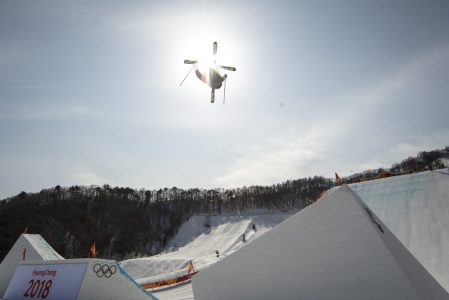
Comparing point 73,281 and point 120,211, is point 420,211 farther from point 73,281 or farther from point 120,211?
point 120,211

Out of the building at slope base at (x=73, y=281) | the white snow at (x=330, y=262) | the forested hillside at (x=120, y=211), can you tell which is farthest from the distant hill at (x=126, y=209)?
the white snow at (x=330, y=262)

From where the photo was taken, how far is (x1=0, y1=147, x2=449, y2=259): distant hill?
65.1 m

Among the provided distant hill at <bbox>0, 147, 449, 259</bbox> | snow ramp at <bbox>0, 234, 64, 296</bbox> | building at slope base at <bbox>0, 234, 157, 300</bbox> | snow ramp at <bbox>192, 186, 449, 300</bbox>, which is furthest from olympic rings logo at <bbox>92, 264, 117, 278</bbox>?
distant hill at <bbox>0, 147, 449, 259</bbox>

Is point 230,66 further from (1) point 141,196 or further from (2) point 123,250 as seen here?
(1) point 141,196

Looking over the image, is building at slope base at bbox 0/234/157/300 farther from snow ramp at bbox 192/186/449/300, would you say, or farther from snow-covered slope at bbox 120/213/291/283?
snow-covered slope at bbox 120/213/291/283

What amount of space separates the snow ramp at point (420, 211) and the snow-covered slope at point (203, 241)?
2273 centimetres

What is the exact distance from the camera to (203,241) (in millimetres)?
64000

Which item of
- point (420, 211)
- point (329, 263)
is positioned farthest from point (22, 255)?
point (420, 211)

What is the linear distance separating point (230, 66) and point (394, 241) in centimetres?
1418

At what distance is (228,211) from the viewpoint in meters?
96.1

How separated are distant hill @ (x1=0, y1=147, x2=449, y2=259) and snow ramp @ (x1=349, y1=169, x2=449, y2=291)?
53357 mm

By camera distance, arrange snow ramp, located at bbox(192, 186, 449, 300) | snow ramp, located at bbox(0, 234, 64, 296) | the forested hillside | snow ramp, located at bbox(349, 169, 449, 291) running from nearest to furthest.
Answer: snow ramp, located at bbox(192, 186, 449, 300)
snow ramp, located at bbox(349, 169, 449, 291)
snow ramp, located at bbox(0, 234, 64, 296)
the forested hillside

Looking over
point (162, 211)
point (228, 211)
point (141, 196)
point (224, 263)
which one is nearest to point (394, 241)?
point (224, 263)

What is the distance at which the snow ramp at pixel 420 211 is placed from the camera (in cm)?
1243
